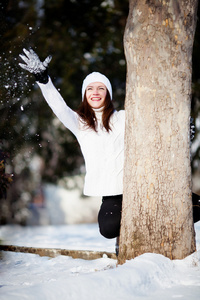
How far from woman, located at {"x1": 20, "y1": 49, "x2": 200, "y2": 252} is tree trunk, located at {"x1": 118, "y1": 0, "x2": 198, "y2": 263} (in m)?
0.37

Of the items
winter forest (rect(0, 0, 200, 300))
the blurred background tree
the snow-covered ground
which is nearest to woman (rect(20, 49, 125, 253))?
the snow-covered ground

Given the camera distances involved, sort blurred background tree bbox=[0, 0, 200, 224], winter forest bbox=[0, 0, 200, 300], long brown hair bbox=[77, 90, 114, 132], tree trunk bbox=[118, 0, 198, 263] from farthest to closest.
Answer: blurred background tree bbox=[0, 0, 200, 224]
winter forest bbox=[0, 0, 200, 300]
long brown hair bbox=[77, 90, 114, 132]
tree trunk bbox=[118, 0, 198, 263]

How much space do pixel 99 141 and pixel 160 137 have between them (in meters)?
0.72

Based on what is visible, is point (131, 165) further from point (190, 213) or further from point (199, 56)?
point (199, 56)

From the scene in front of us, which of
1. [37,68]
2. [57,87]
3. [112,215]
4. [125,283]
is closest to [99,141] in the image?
[112,215]

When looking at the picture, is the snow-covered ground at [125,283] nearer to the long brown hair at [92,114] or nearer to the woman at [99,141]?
the woman at [99,141]

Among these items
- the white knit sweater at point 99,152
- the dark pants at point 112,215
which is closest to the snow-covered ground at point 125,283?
the dark pants at point 112,215

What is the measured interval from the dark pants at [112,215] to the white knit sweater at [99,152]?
5.6 inches

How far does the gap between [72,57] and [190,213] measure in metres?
7.52

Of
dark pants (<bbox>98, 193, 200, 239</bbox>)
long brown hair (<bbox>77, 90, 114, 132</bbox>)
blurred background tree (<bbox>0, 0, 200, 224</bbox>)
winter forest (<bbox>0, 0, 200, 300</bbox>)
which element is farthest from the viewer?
blurred background tree (<bbox>0, 0, 200, 224</bbox>)

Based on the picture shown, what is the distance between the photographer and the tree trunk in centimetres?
277

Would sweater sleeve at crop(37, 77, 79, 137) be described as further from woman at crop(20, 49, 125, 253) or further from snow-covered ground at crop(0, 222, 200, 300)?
snow-covered ground at crop(0, 222, 200, 300)

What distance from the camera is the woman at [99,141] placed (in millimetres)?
3250

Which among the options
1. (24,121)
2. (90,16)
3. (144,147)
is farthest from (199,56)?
(144,147)
